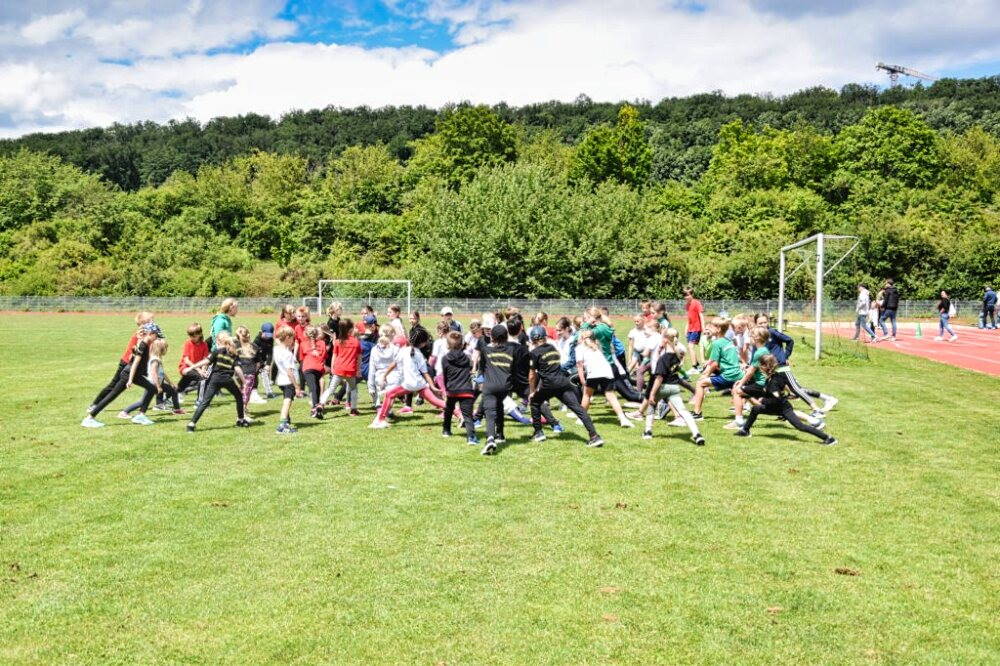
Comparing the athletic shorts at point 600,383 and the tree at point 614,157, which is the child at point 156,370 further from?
the tree at point 614,157

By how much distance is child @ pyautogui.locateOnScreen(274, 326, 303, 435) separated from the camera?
1316 cm

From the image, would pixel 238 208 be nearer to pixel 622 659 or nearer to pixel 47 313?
pixel 47 313

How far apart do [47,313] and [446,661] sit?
64409mm

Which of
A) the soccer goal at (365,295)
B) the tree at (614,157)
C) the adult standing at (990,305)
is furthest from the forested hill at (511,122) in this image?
the adult standing at (990,305)

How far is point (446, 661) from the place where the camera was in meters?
5.30

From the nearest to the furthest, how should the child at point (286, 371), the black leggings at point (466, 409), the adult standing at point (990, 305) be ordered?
1. the black leggings at point (466, 409)
2. the child at point (286, 371)
3. the adult standing at point (990, 305)

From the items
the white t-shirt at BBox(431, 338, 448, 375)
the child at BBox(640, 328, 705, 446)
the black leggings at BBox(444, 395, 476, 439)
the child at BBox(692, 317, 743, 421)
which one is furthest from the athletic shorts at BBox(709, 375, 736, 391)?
the white t-shirt at BBox(431, 338, 448, 375)

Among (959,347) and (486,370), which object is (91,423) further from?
(959,347)

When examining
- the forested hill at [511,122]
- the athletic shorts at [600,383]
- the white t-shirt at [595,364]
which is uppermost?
the forested hill at [511,122]

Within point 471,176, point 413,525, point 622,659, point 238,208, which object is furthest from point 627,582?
point 238,208

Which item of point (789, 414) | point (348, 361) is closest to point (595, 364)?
point (789, 414)

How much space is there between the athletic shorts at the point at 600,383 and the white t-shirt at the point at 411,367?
270 cm

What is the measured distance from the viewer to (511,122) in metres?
146

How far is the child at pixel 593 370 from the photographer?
1301cm
